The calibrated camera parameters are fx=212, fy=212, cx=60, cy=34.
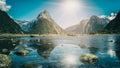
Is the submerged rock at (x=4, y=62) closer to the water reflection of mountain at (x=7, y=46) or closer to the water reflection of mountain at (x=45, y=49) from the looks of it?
the water reflection of mountain at (x=45, y=49)

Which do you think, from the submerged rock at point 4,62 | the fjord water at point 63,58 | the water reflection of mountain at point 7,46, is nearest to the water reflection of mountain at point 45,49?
the fjord water at point 63,58

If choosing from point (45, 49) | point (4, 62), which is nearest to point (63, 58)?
point (4, 62)

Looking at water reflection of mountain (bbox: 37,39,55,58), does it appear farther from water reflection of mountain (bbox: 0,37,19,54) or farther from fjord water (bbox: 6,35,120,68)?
water reflection of mountain (bbox: 0,37,19,54)

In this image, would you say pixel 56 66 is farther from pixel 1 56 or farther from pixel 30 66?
pixel 1 56

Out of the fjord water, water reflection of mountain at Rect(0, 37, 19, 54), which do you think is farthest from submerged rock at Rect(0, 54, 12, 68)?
water reflection of mountain at Rect(0, 37, 19, 54)

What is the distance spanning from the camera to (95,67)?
49438 mm

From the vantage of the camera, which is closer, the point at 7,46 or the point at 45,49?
the point at 45,49

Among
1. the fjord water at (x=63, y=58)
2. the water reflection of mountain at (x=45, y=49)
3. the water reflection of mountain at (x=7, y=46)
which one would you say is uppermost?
the water reflection of mountain at (x=7, y=46)

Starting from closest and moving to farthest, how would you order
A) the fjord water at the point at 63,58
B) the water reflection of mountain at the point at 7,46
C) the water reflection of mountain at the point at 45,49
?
the fjord water at the point at 63,58
the water reflection of mountain at the point at 45,49
the water reflection of mountain at the point at 7,46

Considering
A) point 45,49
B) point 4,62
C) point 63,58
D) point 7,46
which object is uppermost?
point 7,46

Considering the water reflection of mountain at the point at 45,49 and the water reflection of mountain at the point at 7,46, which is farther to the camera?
the water reflection of mountain at the point at 7,46

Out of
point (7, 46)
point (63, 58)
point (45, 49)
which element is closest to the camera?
point (63, 58)

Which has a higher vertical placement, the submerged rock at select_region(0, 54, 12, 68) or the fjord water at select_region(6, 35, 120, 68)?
the submerged rock at select_region(0, 54, 12, 68)

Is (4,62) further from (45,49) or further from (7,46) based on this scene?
(7,46)
